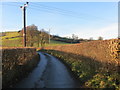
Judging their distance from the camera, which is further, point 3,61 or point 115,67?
point 115,67

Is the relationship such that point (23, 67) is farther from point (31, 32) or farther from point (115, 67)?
point (31, 32)

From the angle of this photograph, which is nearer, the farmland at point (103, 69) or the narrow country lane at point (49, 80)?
the farmland at point (103, 69)

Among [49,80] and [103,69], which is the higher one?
[103,69]

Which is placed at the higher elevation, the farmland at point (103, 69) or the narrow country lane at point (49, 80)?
the farmland at point (103, 69)

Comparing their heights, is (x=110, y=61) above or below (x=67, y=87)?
above

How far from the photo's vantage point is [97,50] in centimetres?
1315

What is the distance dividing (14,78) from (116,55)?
6.52 metres

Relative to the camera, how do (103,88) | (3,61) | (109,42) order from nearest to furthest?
(103,88) → (3,61) → (109,42)

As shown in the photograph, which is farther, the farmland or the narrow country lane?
the narrow country lane

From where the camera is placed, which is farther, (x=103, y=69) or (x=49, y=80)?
(x=103, y=69)

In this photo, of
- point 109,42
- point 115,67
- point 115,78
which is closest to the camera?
point 115,78

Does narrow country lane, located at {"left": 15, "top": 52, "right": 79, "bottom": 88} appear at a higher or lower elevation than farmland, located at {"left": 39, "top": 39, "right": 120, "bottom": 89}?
lower

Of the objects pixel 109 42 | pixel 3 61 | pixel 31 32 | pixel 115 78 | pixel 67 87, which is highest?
pixel 31 32

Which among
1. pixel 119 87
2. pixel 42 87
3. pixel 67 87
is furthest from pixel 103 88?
pixel 42 87
